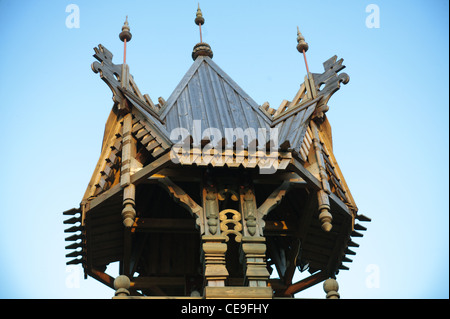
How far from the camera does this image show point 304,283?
1766cm

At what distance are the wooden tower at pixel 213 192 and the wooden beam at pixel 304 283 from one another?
0.02m

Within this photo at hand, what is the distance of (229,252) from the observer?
18.0 m

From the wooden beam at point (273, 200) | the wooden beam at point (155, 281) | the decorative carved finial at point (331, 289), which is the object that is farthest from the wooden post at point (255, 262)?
the wooden beam at point (155, 281)

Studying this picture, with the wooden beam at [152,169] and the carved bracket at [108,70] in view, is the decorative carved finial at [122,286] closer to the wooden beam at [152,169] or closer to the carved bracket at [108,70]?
the wooden beam at [152,169]

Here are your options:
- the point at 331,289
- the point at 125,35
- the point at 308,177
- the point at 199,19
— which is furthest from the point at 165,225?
the point at 199,19

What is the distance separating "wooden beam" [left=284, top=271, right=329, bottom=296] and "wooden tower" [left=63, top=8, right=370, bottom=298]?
23mm

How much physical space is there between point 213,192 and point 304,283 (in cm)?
346

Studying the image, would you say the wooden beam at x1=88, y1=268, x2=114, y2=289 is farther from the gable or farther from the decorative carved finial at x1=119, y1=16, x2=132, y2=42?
the decorative carved finial at x1=119, y1=16, x2=132, y2=42

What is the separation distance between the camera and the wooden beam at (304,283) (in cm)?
1758

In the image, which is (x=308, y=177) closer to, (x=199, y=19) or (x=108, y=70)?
(x=108, y=70)

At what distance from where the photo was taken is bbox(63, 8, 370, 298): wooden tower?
14.8 meters
